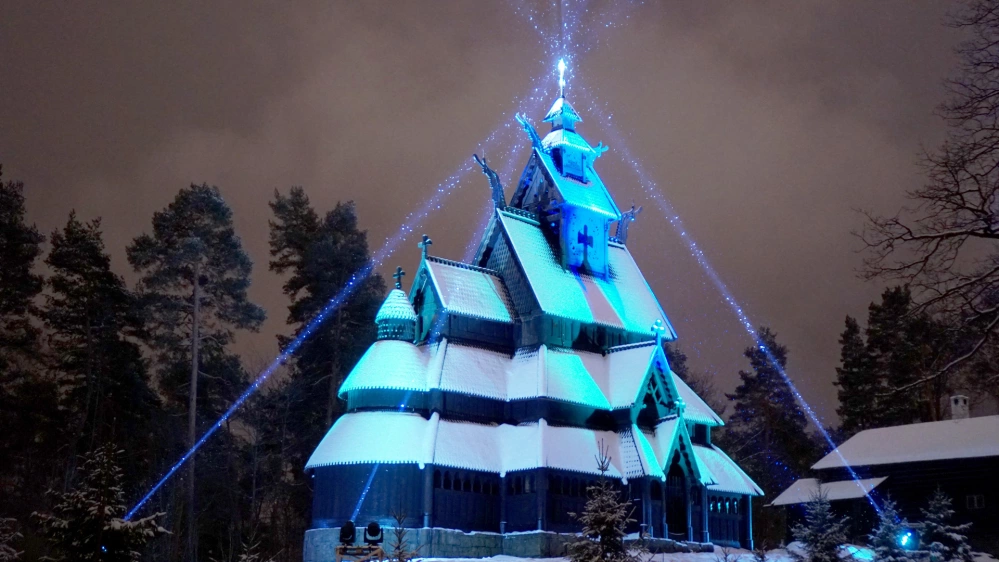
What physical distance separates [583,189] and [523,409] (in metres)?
11.2

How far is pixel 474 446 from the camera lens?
118ft

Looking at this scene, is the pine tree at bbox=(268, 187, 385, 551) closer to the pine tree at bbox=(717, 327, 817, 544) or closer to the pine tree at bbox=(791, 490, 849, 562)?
the pine tree at bbox=(717, 327, 817, 544)

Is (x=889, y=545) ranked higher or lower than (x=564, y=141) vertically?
Answer: lower

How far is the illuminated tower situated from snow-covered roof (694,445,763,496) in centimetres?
10

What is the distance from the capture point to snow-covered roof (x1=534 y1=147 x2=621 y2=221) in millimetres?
43594

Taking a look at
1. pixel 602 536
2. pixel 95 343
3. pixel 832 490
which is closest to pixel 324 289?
pixel 95 343

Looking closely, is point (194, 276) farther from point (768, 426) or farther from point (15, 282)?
point (768, 426)

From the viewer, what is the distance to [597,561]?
1859cm

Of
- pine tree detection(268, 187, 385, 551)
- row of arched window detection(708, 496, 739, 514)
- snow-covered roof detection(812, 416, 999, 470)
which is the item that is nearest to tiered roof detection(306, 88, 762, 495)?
row of arched window detection(708, 496, 739, 514)

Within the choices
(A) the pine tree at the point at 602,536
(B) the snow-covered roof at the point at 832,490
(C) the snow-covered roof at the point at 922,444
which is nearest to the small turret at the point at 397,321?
(B) the snow-covered roof at the point at 832,490

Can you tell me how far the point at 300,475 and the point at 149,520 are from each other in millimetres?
36876

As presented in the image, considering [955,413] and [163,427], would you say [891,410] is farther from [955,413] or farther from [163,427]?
[163,427]

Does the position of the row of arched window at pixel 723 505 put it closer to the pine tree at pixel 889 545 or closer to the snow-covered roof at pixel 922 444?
the snow-covered roof at pixel 922 444

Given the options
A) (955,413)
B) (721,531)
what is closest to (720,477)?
(721,531)
